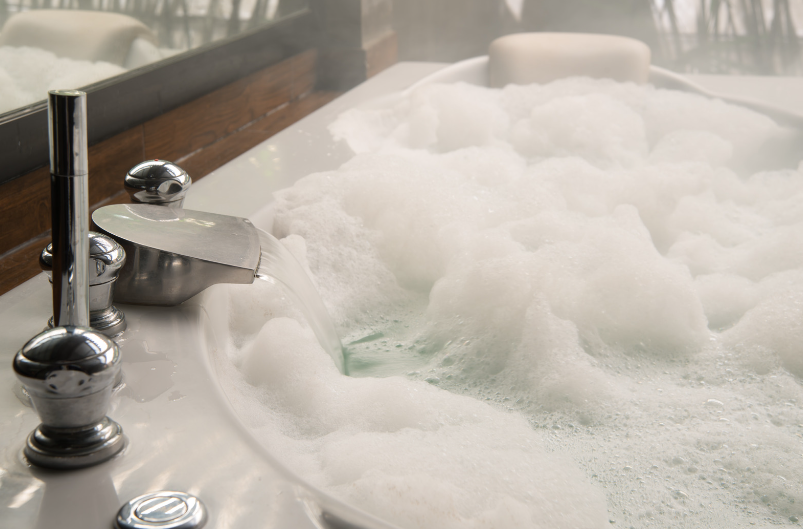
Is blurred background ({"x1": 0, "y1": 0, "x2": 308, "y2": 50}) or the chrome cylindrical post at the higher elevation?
blurred background ({"x1": 0, "y1": 0, "x2": 308, "y2": 50})

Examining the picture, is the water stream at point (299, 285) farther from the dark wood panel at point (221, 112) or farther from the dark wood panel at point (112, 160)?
the dark wood panel at point (221, 112)

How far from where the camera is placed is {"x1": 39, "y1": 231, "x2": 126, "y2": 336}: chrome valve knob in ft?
2.48

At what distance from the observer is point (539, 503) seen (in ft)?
2.32

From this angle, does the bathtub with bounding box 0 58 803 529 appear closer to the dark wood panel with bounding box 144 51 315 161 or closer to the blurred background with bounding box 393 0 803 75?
the dark wood panel with bounding box 144 51 315 161

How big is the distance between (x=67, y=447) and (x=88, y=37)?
153 cm

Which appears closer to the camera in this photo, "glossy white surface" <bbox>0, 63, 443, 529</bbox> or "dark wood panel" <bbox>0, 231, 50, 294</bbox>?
"glossy white surface" <bbox>0, 63, 443, 529</bbox>

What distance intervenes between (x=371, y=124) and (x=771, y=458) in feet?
4.35

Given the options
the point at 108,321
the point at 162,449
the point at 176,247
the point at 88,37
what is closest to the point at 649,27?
the point at 88,37

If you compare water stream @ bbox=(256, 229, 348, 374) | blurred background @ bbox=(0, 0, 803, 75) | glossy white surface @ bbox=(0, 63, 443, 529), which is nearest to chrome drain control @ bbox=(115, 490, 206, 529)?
glossy white surface @ bbox=(0, 63, 443, 529)

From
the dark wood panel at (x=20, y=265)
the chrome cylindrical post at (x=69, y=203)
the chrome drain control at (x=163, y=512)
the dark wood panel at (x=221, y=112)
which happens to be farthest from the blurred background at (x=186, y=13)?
the chrome drain control at (x=163, y=512)

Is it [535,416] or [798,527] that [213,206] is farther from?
[798,527]

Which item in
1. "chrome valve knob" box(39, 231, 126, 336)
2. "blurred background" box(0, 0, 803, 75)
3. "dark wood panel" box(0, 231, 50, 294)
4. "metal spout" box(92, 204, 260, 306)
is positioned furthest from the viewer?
"blurred background" box(0, 0, 803, 75)

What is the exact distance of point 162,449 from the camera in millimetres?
647

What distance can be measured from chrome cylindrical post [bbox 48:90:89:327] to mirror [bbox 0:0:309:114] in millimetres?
1020
